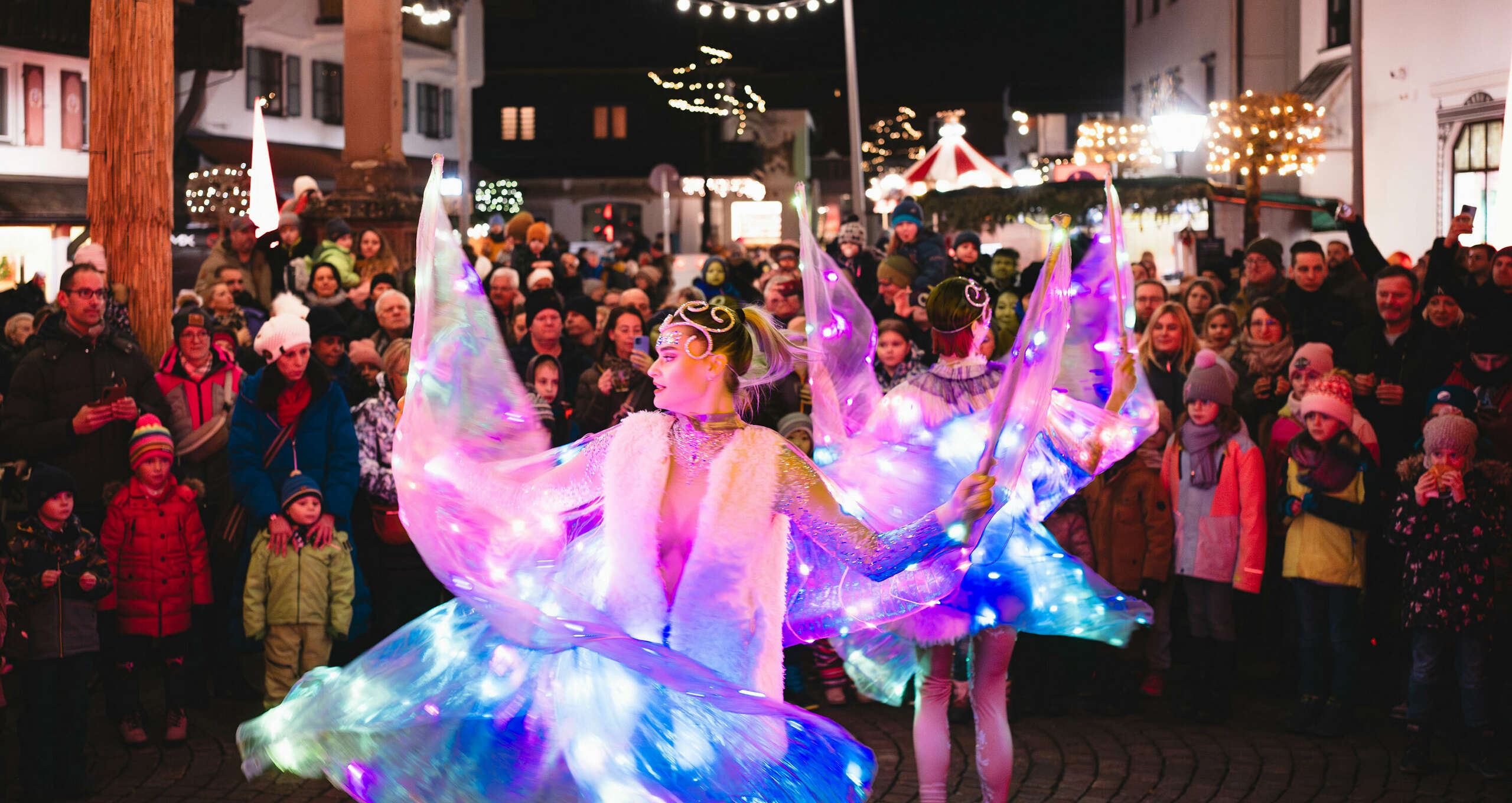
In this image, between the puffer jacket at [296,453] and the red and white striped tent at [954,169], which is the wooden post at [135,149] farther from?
the red and white striped tent at [954,169]

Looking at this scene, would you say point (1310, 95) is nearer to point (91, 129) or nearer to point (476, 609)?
point (91, 129)

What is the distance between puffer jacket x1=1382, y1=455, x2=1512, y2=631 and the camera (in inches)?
261

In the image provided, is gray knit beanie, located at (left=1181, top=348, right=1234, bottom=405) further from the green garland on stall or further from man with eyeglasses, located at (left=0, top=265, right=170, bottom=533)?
the green garland on stall

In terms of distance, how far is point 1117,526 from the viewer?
779cm

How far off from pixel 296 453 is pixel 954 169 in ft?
76.8

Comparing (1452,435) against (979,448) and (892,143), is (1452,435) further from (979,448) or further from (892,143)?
(892,143)

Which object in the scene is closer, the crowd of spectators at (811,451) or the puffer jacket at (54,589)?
the puffer jacket at (54,589)

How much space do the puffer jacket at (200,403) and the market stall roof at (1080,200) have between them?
15433mm

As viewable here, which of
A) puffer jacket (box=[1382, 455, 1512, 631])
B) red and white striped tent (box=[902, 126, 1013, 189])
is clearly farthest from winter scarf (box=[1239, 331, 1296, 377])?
red and white striped tent (box=[902, 126, 1013, 189])

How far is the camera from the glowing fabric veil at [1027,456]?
509 cm

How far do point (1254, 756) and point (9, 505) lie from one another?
22.1ft

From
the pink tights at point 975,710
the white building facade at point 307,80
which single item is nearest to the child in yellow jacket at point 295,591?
the pink tights at point 975,710

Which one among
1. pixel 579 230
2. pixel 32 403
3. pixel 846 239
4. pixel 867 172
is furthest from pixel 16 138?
pixel 867 172

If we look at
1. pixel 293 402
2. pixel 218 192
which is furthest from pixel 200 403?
pixel 218 192
